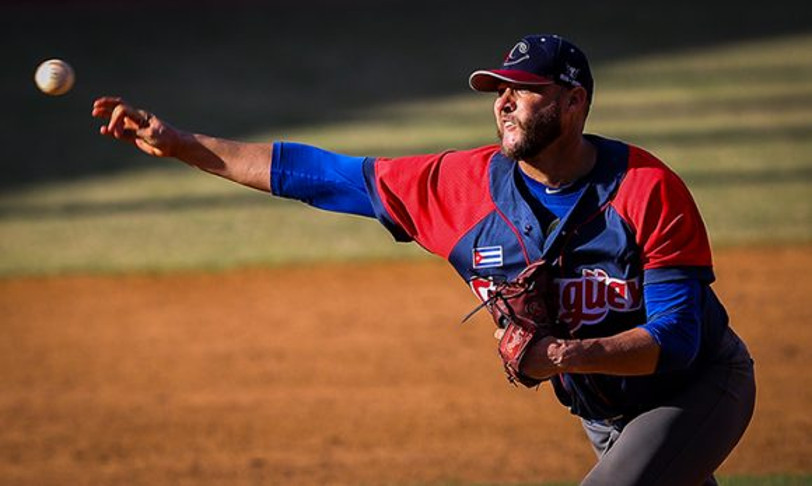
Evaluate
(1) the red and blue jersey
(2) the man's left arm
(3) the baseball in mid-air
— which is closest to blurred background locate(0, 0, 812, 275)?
(3) the baseball in mid-air

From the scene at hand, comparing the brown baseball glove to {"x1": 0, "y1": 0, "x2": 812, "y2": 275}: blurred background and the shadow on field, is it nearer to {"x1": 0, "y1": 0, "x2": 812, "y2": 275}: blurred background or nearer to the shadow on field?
{"x1": 0, "y1": 0, "x2": 812, "y2": 275}: blurred background

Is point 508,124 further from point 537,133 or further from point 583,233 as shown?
point 583,233

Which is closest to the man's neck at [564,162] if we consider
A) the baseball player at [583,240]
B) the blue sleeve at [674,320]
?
the baseball player at [583,240]

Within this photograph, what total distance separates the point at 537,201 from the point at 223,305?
4951 millimetres

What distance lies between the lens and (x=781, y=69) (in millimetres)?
13758

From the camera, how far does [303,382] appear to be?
7.29m

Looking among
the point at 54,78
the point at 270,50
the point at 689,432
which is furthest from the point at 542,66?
the point at 270,50

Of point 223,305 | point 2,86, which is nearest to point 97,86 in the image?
point 2,86

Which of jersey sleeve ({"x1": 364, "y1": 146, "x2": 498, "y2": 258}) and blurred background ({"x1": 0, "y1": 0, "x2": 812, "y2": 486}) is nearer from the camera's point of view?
jersey sleeve ({"x1": 364, "y1": 146, "x2": 498, "y2": 258})

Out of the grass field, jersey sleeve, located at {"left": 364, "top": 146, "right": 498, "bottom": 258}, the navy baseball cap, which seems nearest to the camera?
the navy baseball cap

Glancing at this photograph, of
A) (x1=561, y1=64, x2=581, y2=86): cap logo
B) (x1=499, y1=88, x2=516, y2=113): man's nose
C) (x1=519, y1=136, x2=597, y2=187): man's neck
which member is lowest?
(x1=519, y1=136, x2=597, y2=187): man's neck

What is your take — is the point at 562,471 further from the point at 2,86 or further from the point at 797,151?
the point at 2,86

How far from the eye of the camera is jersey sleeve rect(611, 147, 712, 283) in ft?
12.0

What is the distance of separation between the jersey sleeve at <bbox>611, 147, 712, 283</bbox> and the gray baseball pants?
0.35 m
